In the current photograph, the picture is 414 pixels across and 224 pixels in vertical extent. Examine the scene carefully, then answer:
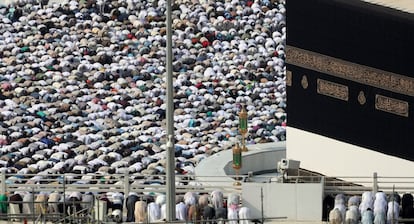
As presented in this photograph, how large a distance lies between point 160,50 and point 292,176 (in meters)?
20.4

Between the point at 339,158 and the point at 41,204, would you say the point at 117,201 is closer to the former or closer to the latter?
the point at 41,204

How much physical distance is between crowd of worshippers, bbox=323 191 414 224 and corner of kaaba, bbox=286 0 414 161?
309cm

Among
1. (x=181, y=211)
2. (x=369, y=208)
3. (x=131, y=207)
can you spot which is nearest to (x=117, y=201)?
(x=131, y=207)

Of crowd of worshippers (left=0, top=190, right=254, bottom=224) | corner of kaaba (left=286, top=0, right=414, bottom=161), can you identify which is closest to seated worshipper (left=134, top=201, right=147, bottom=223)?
crowd of worshippers (left=0, top=190, right=254, bottom=224)

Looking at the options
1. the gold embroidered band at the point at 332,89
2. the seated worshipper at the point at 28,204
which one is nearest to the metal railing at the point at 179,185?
the seated worshipper at the point at 28,204

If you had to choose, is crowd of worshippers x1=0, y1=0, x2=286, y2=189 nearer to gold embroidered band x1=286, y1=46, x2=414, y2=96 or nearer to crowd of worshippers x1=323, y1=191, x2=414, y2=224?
gold embroidered band x1=286, y1=46, x2=414, y2=96

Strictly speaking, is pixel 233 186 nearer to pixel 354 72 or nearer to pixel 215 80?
pixel 354 72

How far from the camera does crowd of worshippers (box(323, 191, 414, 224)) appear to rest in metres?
27.4

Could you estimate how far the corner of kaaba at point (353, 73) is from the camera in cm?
3119

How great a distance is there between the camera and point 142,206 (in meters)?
28.0

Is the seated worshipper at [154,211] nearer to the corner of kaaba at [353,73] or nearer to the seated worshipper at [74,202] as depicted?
the seated worshipper at [74,202]

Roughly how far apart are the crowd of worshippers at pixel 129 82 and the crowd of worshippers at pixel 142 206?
5.54 m

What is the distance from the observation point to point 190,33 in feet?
166

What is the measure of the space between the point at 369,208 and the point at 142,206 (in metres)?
3.54
